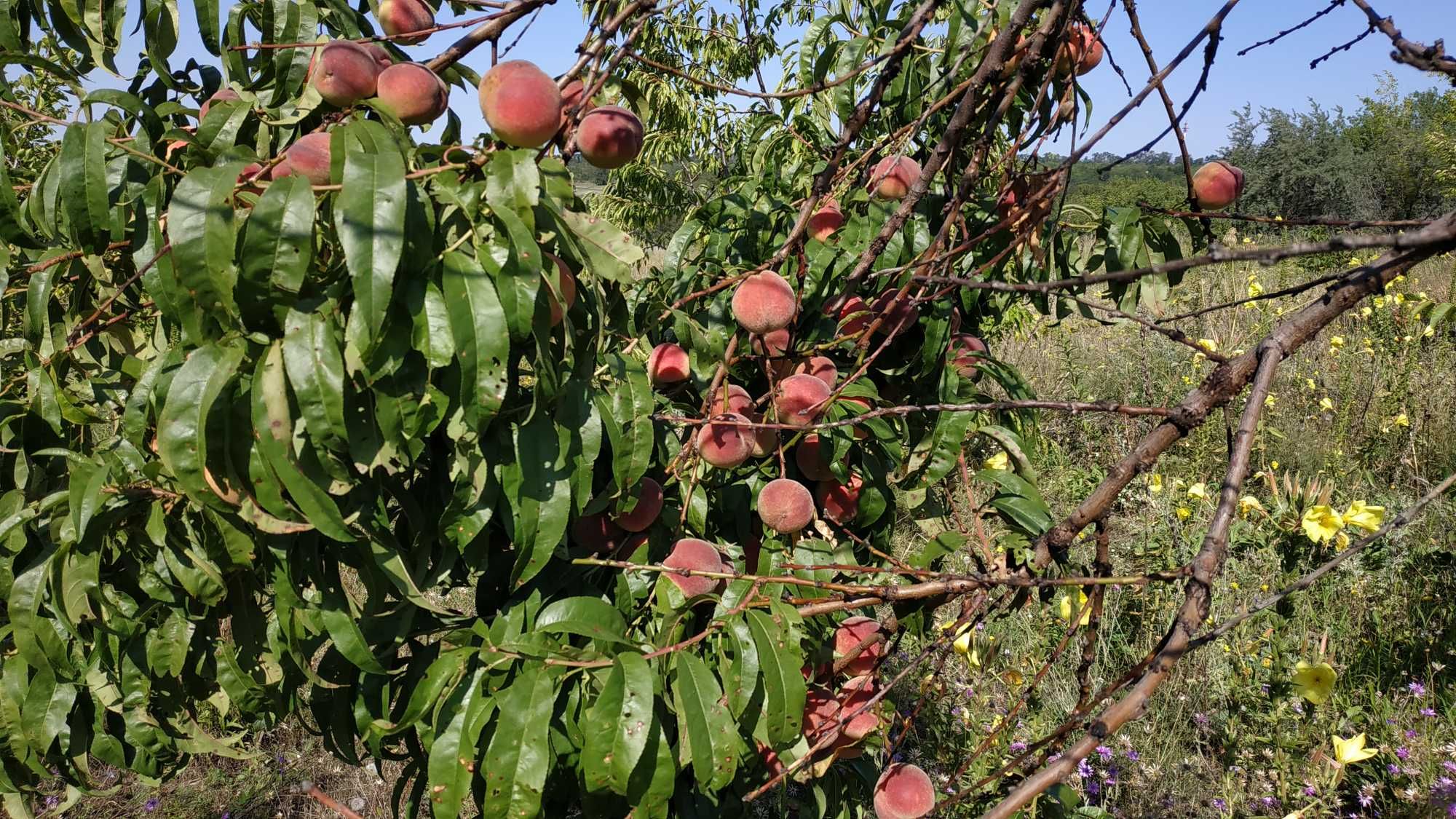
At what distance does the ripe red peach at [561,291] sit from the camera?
2.75 ft

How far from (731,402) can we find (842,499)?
0.25 m

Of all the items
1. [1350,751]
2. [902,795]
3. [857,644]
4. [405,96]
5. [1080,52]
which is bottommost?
[1350,751]

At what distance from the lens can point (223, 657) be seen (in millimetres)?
1041

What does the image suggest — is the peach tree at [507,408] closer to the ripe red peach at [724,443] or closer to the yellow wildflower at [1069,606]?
the ripe red peach at [724,443]

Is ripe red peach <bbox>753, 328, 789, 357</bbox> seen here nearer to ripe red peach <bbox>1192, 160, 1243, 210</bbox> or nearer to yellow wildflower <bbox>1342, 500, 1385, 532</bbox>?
ripe red peach <bbox>1192, 160, 1243, 210</bbox>

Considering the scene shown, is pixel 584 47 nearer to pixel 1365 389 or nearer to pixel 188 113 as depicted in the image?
pixel 188 113

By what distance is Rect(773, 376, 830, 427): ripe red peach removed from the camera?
1241mm

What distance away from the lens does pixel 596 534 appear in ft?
3.91

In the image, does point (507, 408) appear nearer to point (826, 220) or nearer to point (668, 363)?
point (668, 363)

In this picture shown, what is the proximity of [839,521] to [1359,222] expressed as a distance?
0.77 meters

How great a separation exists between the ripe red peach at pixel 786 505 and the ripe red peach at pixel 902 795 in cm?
43

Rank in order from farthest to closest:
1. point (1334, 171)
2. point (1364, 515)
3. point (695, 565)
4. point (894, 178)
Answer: point (1334, 171), point (1364, 515), point (894, 178), point (695, 565)

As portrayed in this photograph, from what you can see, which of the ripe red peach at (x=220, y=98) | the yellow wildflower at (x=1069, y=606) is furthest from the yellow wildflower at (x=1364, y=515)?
the ripe red peach at (x=220, y=98)

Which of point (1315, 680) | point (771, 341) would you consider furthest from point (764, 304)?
point (1315, 680)
